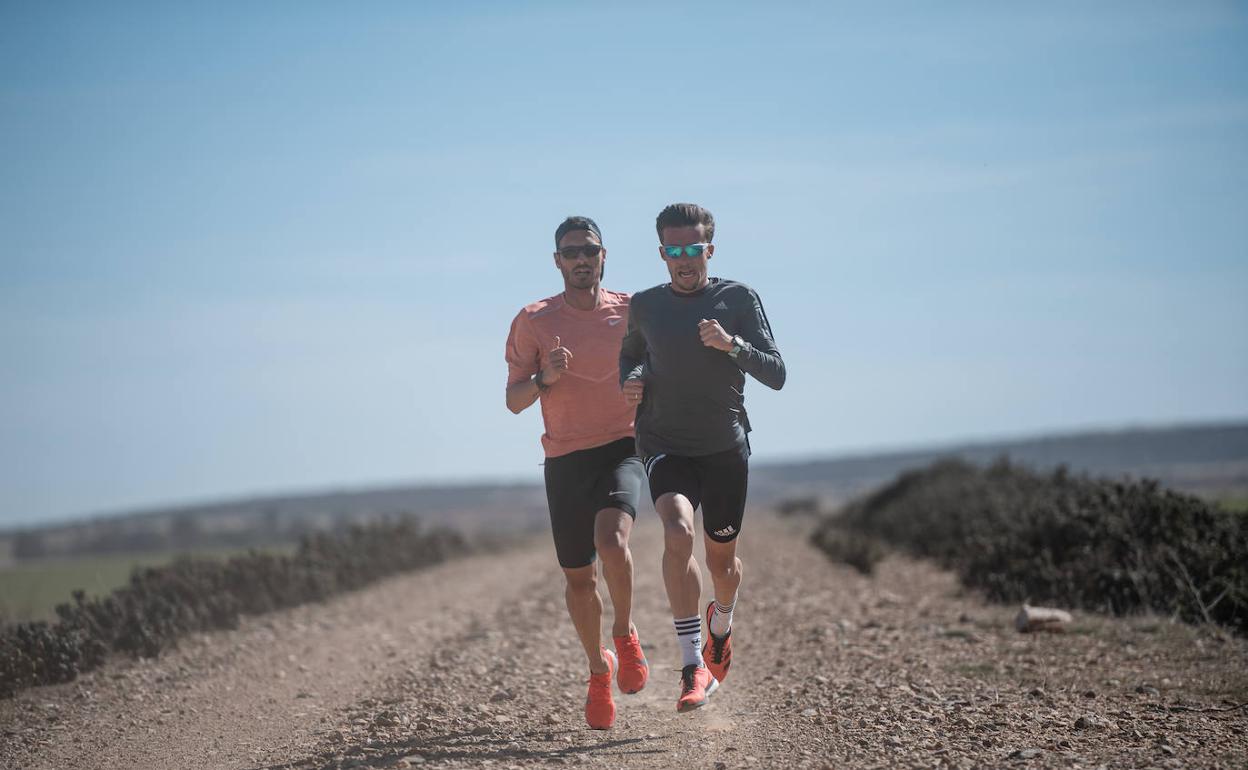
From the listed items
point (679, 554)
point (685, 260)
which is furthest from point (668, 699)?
point (685, 260)

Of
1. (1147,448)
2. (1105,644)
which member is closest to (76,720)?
(1105,644)

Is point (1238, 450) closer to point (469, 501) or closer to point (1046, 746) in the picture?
point (469, 501)

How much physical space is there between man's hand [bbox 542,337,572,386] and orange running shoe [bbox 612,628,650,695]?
1448 mm

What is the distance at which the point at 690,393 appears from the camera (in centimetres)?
650

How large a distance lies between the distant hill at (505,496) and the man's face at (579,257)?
20.8 metres

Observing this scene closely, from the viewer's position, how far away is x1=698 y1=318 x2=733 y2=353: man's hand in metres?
6.15

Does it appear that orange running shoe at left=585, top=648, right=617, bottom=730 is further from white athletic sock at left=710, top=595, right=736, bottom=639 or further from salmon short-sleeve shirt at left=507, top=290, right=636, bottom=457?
salmon short-sleeve shirt at left=507, top=290, right=636, bottom=457

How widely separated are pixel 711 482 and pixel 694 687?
1075 mm

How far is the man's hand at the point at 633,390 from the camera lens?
633 cm

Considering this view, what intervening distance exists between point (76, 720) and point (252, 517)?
3580 inches

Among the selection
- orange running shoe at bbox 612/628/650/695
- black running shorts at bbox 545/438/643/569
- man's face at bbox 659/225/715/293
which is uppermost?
man's face at bbox 659/225/715/293

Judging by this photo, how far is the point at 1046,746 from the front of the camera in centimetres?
588

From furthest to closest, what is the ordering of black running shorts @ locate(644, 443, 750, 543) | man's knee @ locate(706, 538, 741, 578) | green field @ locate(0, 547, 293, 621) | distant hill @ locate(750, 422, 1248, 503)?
distant hill @ locate(750, 422, 1248, 503), green field @ locate(0, 547, 293, 621), man's knee @ locate(706, 538, 741, 578), black running shorts @ locate(644, 443, 750, 543)

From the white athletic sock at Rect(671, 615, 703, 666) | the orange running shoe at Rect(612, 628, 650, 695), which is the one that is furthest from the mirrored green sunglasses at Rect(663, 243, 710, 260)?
the orange running shoe at Rect(612, 628, 650, 695)
